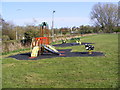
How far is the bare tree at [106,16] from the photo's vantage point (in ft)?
287

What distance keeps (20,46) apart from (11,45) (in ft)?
8.22

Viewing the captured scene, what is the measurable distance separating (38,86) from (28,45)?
63.3 ft

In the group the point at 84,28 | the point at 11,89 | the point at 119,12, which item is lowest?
the point at 11,89

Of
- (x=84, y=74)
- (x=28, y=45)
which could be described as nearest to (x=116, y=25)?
(x=28, y=45)

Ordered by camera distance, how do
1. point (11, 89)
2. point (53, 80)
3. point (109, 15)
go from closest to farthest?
1. point (11, 89)
2. point (53, 80)
3. point (109, 15)

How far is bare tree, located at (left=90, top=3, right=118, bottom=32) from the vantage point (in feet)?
287

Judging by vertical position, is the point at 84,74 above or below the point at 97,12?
below

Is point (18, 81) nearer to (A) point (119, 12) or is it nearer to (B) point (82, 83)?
(B) point (82, 83)

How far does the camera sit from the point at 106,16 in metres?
89.8

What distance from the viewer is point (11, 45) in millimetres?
19859

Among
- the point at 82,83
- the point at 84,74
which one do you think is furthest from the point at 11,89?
the point at 84,74

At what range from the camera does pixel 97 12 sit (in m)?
92.4

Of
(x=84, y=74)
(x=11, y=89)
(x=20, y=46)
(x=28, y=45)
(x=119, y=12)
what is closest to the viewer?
(x=11, y=89)

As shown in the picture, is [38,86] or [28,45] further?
[28,45]
